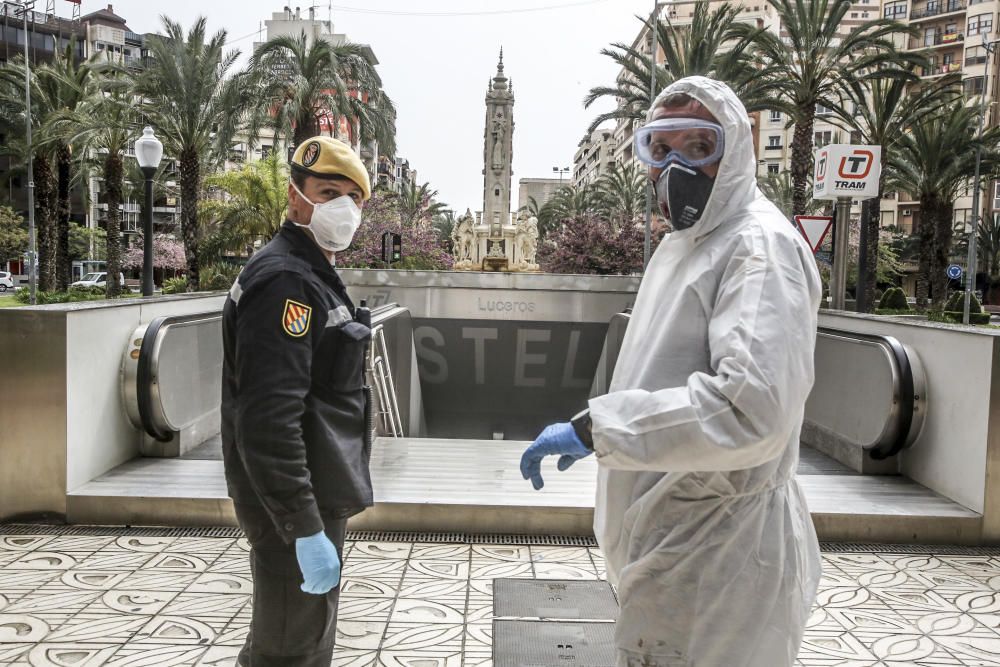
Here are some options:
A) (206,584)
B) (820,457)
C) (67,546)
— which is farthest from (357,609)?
(820,457)

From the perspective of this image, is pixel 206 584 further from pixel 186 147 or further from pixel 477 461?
pixel 186 147

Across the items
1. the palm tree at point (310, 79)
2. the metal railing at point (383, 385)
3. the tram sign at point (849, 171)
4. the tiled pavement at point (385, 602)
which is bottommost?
the tiled pavement at point (385, 602)

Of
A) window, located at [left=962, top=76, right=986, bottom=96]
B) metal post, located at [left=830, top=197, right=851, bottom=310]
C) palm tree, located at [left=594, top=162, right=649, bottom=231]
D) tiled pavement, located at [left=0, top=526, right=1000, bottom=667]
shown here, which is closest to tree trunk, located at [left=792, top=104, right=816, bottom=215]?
metal post, located at [left=830, top=197, right=851, bottom=310]

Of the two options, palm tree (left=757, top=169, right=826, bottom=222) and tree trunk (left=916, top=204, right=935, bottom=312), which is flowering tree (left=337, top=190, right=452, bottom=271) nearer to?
palm tree (left=757, top=169, right=826, bottom=222)

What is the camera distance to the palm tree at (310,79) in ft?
79.2

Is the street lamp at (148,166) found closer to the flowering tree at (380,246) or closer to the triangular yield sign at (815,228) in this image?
the triangular yield sign at (815,228)

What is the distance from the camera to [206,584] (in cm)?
433

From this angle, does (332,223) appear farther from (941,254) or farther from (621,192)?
(621,192)

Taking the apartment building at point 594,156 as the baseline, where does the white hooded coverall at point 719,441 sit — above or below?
below

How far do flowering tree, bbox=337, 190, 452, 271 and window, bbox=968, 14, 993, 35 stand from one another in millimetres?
48234

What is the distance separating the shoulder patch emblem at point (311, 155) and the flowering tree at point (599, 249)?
3406 centimetres

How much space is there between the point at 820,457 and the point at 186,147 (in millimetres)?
22656

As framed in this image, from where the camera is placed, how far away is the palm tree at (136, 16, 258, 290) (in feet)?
76.5

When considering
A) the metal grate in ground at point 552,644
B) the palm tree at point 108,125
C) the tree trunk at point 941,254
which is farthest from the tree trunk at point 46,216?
the tree trunk at point 941,254
